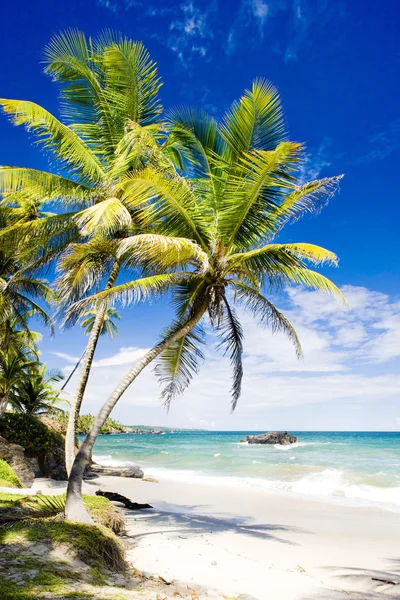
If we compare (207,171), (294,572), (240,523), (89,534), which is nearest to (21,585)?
(89,534)

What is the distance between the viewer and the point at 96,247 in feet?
25.0

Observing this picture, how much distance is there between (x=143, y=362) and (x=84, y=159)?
4.29 m

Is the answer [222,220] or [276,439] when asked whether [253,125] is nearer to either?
[222,220]

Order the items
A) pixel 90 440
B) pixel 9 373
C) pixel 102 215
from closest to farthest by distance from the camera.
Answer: pixel 102 215 → pixel 90 440 → pixel 9 373

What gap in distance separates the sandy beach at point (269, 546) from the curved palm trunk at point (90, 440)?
1.13 meters

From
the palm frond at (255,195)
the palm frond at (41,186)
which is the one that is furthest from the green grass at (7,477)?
the palm frond at (255,195)

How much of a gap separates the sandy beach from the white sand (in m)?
0.02

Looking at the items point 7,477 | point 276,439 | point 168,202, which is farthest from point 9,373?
point 276,439

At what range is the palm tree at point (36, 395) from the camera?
26016mm

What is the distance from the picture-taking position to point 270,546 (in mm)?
8234

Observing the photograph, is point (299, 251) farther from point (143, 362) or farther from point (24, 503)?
point (24, 503)

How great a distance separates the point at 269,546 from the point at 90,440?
14.2 ft

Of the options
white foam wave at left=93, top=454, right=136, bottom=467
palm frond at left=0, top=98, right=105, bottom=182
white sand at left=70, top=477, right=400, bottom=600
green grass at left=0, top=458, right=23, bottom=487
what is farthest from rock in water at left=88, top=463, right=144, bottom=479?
palm frond at left=0, top=98, right=105, bottom=182

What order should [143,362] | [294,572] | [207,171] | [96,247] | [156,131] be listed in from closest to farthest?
[294,572] → [143,362] → [96,247] → [207,171] → [156,131]
